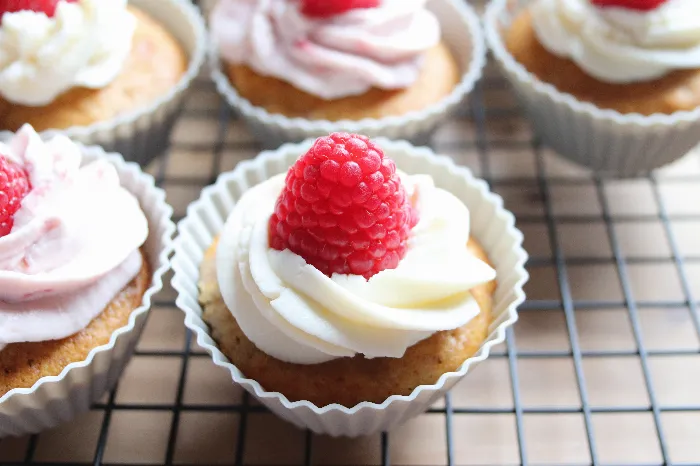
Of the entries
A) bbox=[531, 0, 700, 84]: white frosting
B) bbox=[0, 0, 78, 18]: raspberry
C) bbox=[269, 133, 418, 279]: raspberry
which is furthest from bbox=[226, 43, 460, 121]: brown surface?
bbox=[269, 133, 418, 279]: raspberry

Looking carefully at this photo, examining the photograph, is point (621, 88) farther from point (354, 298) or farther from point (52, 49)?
point (52, 49)

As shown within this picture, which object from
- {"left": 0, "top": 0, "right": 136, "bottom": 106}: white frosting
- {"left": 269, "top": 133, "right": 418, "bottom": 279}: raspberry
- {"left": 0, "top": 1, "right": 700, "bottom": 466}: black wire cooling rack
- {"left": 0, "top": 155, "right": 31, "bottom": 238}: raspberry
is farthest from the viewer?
{"left": 0, "top": 0, "right": 136, "bottom": 106}: white frosting

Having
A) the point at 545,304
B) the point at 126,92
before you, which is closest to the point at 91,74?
the point at 126,92

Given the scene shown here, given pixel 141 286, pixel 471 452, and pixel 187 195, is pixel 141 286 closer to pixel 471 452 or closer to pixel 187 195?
pixel 187 195

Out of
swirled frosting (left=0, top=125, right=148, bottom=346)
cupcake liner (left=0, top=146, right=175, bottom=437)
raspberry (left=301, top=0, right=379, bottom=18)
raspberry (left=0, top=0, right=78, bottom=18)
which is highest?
raspberry (left=0, top=0, right=78, bottom=18)

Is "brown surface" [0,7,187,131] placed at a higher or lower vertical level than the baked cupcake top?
lower

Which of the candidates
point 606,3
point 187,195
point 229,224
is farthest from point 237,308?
point 606,3

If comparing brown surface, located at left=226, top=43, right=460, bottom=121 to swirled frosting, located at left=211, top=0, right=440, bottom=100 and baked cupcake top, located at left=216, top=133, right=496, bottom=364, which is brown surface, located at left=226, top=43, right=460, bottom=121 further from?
baked cupcake top, located at left=216, top=133, right=496, bottom=364
